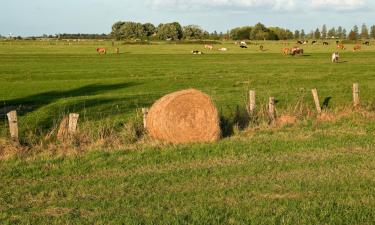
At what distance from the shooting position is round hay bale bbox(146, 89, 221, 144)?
13.4m

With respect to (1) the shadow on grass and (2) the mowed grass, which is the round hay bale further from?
(1) the shadow on grass

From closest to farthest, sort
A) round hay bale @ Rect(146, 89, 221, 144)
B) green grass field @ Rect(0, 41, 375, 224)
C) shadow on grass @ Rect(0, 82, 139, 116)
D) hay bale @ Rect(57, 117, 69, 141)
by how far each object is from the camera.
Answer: green grass field @ Rect(0, 41, 375, 224) < hay bale @ Rect(57, 117, 69, 141) < round hay bale @ Rect(146, 89, 221, 144) < shadow on grass @ Rect(0, 82, 139, 116)

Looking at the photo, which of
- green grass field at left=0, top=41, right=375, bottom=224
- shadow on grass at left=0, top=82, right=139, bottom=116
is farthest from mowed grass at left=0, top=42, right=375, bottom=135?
green grass field at left=0, top=41, right=375, bottom=224

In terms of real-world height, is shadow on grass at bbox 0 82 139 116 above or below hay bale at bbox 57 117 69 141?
below

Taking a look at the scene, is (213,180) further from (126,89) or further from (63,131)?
(126,89)

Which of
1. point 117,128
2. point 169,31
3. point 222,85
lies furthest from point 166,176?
point 169,31

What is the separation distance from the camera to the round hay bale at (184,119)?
13.4 meters

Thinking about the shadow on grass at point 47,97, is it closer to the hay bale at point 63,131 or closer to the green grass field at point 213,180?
the green grass field at point 213,180

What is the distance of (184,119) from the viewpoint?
13.5 metres

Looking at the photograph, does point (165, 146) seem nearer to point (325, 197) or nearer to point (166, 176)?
point (166, 176)

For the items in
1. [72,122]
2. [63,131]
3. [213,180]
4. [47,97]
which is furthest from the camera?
[47,97]

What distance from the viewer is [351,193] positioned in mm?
8836

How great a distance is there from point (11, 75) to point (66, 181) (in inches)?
1292

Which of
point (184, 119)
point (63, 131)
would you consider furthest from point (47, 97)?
point (184, 119)
